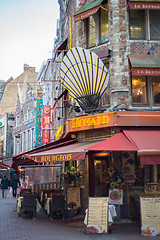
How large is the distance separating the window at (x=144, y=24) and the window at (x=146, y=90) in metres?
1.74

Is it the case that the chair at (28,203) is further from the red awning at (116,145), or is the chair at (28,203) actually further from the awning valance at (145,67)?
the awning valance at (145,67)

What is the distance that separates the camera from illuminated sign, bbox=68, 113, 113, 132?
1248 cm

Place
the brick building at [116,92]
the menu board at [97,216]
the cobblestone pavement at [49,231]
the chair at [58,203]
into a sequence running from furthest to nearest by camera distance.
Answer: the brick building at [116,92] < the chair at [58,203] < the menu board at [97,216] < the cobblestone pavement at [49,231]

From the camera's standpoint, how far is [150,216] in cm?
950

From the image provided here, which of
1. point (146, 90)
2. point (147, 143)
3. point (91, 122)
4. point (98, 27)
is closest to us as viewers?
point (147, 143)

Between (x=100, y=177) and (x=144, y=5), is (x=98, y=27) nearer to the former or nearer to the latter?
(x=144, y=5)

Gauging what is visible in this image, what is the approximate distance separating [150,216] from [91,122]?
15.7ft

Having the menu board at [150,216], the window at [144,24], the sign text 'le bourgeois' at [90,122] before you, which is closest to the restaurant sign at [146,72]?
the window at [144,24]

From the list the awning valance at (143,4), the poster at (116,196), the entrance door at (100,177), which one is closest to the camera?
the poster at (116,196)

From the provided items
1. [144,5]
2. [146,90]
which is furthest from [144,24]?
[146,90]

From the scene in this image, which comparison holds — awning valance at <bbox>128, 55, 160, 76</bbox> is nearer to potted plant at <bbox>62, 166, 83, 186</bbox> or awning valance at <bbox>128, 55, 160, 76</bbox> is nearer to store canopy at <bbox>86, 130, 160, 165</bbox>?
store canopy at <bbox>86, 130, 160, 165</bbox>

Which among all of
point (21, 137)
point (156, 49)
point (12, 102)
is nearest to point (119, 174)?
point (156, 49)

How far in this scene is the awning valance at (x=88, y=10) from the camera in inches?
532

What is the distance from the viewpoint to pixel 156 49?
13.4m
